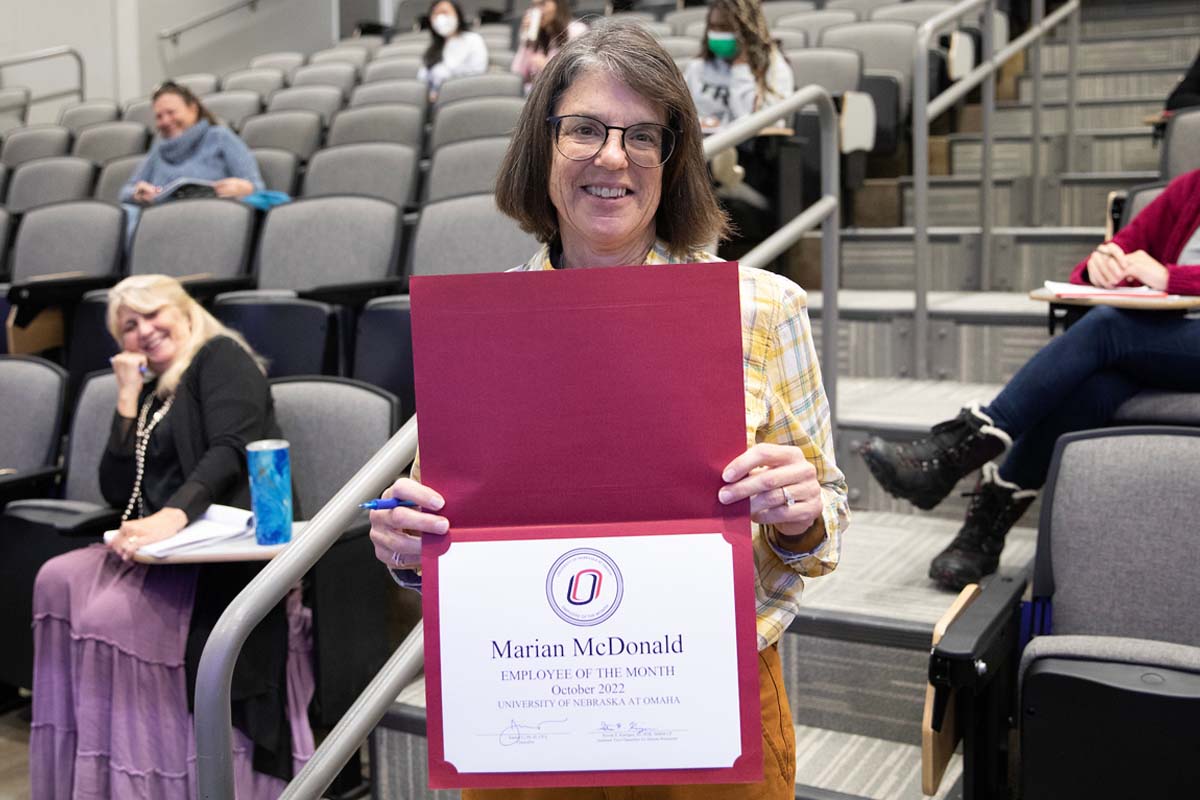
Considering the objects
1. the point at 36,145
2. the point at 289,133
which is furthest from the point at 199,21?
the point at 289,133

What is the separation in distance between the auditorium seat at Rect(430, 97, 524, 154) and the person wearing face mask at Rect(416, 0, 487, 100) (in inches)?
46.3

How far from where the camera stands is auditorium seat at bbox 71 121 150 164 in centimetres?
486

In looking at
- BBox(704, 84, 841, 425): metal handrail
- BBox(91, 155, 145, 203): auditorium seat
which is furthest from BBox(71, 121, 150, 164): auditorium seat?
BBox(704, 84, 841, 425): metal handrail

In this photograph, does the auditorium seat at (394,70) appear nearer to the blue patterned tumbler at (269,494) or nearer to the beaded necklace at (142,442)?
the beaded necklace at (142,442)

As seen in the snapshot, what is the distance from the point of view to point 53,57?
702 cm

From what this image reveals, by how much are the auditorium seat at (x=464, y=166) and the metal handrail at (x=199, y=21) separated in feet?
15.8

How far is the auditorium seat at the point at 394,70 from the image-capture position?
5.37 meters

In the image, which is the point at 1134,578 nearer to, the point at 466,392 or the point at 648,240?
the point at 648,240

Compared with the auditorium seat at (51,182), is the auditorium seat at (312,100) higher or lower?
higher

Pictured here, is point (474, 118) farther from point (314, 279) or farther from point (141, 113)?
point (141, 113)

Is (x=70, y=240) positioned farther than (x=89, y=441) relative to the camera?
Yes

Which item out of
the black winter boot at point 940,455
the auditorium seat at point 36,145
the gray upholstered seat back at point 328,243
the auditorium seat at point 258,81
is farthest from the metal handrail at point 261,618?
the auditorium seat at point 258,81

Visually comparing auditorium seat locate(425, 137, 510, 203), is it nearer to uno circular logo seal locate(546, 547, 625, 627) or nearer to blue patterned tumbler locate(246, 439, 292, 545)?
blue patterned tumbler locate(246, 439, 292, 545)

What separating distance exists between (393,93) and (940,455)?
3.43 m
